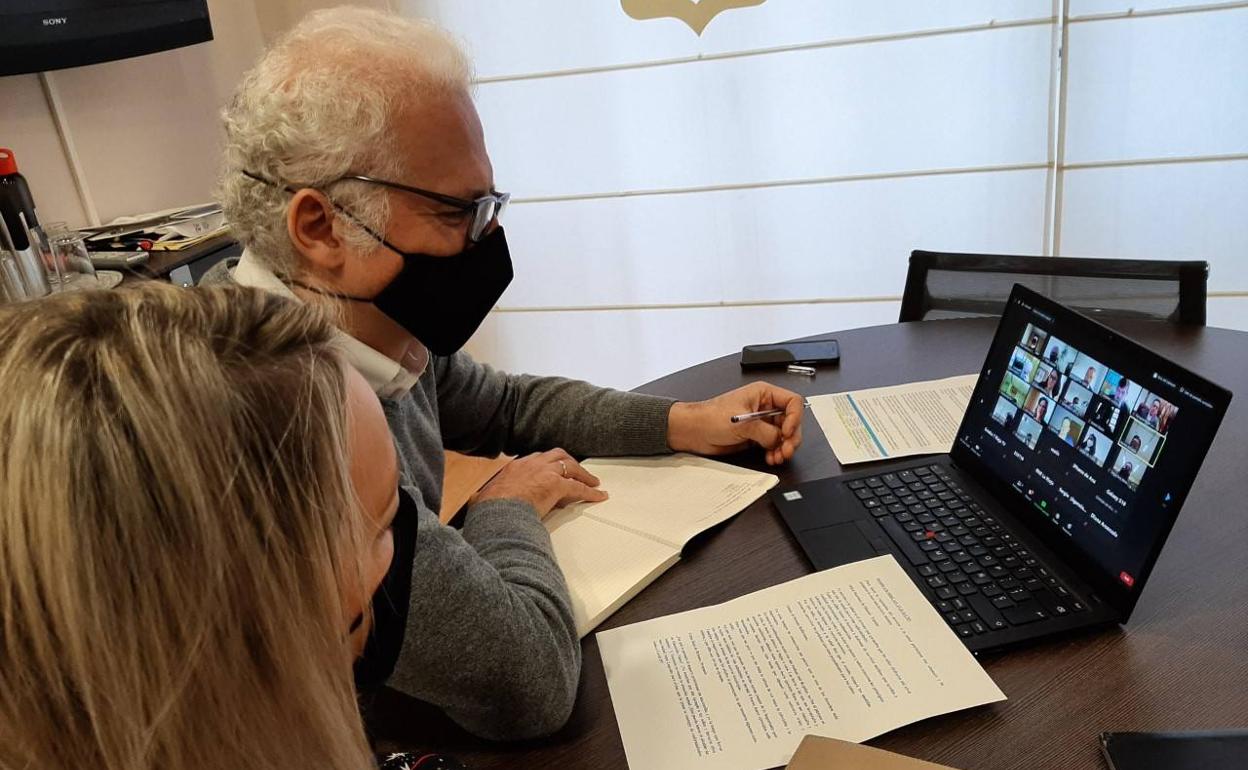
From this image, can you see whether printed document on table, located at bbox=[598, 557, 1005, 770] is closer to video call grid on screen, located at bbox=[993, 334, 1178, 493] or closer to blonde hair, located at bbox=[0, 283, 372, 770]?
video call grid on screen, located at bbox=[993, 334, 1178, 493]

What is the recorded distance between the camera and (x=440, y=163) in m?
1.06

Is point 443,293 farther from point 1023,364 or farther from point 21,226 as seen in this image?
point 21,226

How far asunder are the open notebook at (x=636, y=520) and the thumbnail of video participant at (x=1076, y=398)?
1.18ft

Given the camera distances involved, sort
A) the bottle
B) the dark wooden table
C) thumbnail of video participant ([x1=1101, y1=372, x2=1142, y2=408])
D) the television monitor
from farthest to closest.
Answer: the television monitor → the bottle → thumbnail of video participant ([x1=1101, y1=372, x2=1142, y2=408]) → the dark wooden table

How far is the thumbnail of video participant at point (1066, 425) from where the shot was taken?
91 cm

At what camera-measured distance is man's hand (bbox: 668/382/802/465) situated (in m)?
1.22

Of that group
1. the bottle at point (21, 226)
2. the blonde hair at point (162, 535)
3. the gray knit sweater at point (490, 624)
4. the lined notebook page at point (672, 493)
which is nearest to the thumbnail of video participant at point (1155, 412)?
the lined notebook page at point (672, 493)

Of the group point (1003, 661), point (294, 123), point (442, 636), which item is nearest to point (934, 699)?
point (1003, 661)

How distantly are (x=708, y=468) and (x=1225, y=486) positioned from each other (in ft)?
1.97

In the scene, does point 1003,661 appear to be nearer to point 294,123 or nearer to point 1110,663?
point 1110,663

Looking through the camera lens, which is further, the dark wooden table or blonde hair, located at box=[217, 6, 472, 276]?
blonde hair, located at box=[217, 6, 472, 276]

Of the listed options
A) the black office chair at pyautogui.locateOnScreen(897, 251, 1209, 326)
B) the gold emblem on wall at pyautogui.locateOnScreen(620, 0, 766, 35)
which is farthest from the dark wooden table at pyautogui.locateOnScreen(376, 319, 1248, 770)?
the gold emblem on wall at pyautogui.locateOnScreen(620, 0, 766, 35)

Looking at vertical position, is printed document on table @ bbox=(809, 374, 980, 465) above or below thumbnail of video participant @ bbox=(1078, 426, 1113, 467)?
below

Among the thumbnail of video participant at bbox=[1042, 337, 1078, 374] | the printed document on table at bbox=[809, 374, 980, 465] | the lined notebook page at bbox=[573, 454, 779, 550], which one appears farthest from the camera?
the printed document on table at bbox=[809, 374, 980, 465]
